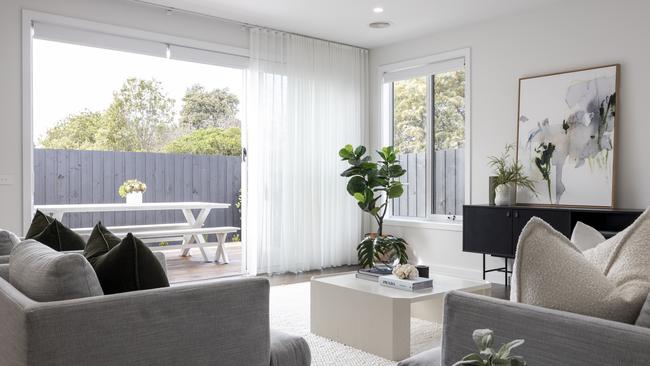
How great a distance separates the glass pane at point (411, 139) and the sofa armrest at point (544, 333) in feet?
15.5

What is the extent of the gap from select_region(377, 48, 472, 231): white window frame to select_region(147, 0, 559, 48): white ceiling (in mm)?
320

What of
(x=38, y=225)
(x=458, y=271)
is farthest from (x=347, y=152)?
(x=38, y=225)

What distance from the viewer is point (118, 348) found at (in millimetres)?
1517

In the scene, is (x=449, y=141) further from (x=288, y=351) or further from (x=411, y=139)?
(x=288, y=351)

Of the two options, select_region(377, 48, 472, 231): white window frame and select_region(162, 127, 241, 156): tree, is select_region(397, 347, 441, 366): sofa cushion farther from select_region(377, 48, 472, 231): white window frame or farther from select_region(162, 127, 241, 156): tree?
select_region(162, 127, 241, 156): tree

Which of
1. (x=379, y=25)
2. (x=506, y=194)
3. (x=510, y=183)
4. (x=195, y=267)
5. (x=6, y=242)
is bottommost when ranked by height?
(x=195, y=267)

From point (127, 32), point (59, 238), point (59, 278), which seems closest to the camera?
point (59, 278)

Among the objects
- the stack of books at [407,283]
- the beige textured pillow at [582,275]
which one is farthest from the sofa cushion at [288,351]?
the stack of books at [407,283]

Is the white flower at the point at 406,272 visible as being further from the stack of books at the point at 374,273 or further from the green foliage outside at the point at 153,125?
the green foliage outside at the point at 153,125

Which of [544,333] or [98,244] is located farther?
[98,244]

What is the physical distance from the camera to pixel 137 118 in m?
9.72

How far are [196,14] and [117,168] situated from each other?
351cm

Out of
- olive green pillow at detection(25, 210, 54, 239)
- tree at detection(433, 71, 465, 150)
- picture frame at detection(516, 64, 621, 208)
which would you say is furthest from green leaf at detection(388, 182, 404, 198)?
olive green pillow at detection(25, 210, 54, 239)

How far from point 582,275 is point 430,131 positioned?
15.9 feet
